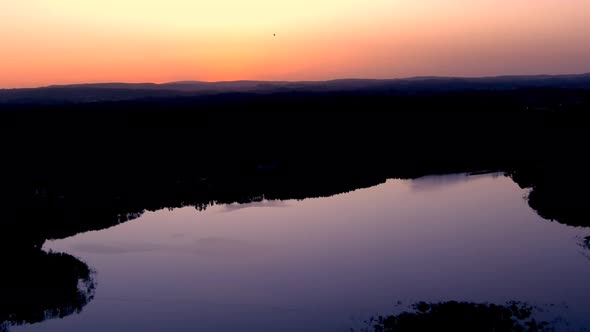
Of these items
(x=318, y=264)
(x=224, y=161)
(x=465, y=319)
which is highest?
(x=465, y=319)

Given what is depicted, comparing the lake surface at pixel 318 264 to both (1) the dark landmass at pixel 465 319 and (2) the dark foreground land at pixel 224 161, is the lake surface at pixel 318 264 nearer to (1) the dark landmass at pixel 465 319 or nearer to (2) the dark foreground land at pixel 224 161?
(1) the dark landmass at pixel 465 319

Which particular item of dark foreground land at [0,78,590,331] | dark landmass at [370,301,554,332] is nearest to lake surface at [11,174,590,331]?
dark landmass at [370,301,554,332]

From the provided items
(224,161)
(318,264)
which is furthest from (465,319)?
(224,161)

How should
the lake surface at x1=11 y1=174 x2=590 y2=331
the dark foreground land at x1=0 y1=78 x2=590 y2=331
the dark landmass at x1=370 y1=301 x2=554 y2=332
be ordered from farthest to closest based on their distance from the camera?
the dark foreground land at x1=0 y1=78 x2=590 y2=331, the lake surface at x1=11 y1=174 x2=590 y2=331, the dark landmass at x1=370 y1=301 x2=554 y2=332

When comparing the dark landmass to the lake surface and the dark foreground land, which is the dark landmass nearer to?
the dark foreground land

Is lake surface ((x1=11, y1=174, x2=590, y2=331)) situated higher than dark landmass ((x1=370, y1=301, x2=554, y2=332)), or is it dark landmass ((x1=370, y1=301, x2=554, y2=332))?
dark landmass ((x1=370, y1=301, x2=554, y2=332))

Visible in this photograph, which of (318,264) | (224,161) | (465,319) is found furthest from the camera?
(224,161)

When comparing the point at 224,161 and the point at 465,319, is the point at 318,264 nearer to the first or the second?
the point at 465,319
